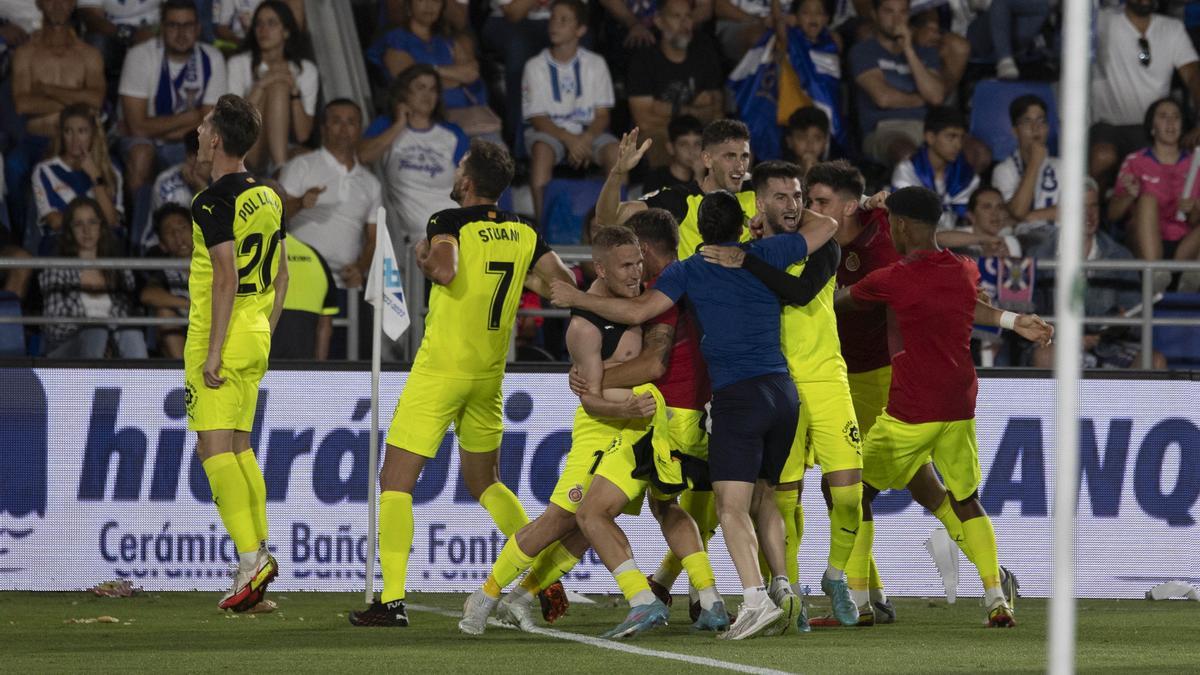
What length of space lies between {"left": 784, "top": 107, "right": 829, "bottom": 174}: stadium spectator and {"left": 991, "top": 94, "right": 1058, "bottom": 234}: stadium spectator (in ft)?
5.36

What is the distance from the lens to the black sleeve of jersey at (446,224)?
8.72 m

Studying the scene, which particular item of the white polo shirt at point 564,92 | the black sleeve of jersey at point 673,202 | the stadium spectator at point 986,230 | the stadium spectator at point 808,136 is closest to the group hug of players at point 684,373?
the black sleeve of jersey at point 673,202

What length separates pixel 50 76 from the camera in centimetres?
1453

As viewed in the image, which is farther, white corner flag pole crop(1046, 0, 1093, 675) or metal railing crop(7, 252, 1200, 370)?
metal railing crop(7, 252, 1200, 370)

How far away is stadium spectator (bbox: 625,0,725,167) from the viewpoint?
47.8 feet

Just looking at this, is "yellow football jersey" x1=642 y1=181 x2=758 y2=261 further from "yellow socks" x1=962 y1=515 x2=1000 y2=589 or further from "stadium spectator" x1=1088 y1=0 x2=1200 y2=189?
Result: "stadium spectator" x1=1088 y1=0 x2=1200 y2=189

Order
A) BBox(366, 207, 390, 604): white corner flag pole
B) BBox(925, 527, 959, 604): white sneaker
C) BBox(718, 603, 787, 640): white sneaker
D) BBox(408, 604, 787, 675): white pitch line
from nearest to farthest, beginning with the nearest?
1. BBox(408, 604, 787, 675): white pitch line
2. BBox(718, 603, 787, 640): white sneaker
3. BBox(366, 207, 390, 604): white corner flag pole
4. BBox(925, 527, 959, 604): white sneaker

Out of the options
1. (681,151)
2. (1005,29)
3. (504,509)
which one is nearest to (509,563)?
(504,509)

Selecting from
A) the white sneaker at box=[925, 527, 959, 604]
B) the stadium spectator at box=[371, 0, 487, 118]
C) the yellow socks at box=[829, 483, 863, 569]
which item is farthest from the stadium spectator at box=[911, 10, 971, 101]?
the yellow socks at box=[829, 483, 863, 569]

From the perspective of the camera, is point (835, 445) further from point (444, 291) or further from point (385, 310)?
point (385, 310)

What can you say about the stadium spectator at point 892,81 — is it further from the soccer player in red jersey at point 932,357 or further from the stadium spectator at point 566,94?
the soccer player in red jersey at point 932,357

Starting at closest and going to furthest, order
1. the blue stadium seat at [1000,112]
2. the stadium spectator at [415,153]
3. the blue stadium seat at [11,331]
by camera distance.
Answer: the blue stadium seat at [11,331]
the stadium spectator at [415,153]
the blue stadium seat at [1000,112]

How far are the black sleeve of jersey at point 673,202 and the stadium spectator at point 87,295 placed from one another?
16.0 ft

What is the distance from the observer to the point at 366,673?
6836mm
